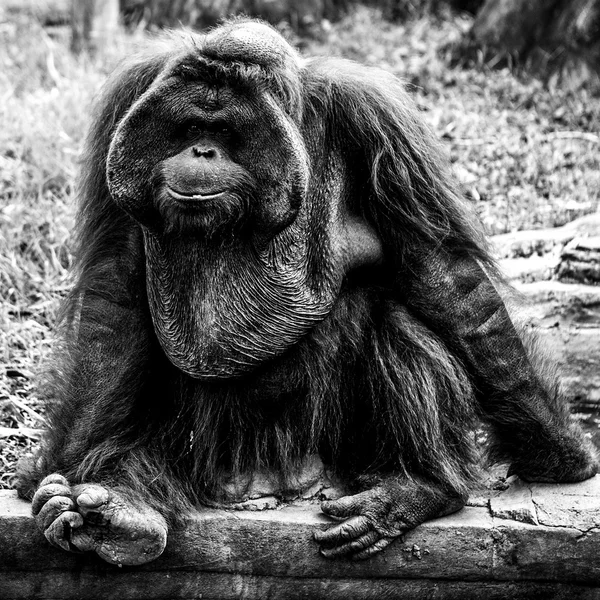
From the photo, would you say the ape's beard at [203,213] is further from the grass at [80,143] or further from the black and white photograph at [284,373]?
the grass at [80,143]

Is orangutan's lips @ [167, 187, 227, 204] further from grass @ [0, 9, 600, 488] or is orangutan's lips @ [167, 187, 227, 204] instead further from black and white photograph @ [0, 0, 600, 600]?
grass @ [0, 9, 600, 488]

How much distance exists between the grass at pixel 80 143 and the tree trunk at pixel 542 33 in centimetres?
22

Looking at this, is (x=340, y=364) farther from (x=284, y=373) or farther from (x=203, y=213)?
(x=203, y=213)

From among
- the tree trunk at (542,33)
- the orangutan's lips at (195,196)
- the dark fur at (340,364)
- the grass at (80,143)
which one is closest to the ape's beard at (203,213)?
the orangutan's lips at (195,196)

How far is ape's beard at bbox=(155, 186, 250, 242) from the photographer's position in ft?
8.24

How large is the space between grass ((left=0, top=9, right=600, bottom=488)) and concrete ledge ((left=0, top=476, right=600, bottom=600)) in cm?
57

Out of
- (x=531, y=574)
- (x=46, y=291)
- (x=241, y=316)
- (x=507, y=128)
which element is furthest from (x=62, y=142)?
(x=531, y=574)

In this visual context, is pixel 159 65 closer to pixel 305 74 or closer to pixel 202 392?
pixel 305 74

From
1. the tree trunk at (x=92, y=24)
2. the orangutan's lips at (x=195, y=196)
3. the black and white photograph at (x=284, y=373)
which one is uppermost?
the orangutan's lips at (x=195, y=196)

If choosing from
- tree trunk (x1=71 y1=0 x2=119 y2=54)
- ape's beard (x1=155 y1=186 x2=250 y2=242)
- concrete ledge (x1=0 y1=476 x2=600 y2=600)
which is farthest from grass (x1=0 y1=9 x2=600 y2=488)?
ape's beard (x1=155 y1=186 x2=250 y2=242)

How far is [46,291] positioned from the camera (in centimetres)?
431

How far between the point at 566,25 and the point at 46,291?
4.09 meters

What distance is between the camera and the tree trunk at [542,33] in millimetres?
6738

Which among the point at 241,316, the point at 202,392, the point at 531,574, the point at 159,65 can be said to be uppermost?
the point at 159,65
